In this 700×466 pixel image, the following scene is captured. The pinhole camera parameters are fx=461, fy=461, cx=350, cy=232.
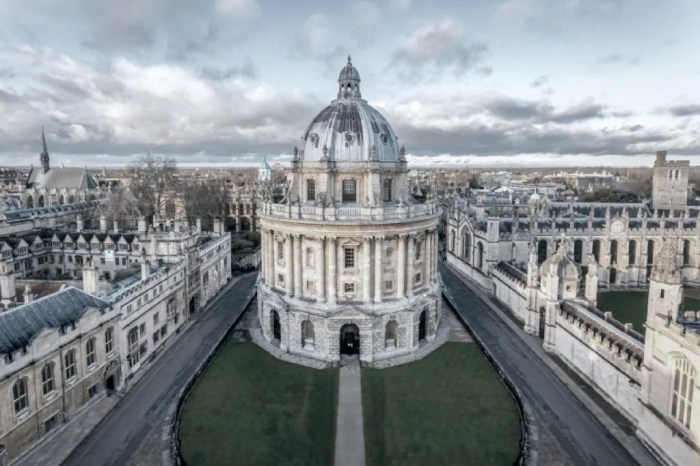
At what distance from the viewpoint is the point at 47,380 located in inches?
1070

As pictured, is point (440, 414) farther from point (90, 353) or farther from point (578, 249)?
point (578, 249)

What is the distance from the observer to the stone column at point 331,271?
37062mm

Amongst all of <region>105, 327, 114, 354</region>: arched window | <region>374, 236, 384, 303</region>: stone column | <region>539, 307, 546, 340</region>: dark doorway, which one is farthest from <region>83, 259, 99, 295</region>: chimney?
<region>539, 307, 546, 340</region>: dark doorway

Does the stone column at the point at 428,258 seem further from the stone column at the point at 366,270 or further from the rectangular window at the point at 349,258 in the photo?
the rectangular window at the point at 349,258

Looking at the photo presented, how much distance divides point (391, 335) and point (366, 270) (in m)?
6.43

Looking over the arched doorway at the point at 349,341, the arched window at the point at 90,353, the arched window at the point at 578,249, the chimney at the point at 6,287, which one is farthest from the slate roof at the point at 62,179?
the arched window at the point at 578,249

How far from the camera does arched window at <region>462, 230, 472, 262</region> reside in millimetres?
63819

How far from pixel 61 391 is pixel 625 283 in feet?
205

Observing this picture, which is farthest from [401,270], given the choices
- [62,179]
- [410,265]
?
[62,179]

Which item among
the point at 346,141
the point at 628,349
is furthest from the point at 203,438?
the point at 628,349

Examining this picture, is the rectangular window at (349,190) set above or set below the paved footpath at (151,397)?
above

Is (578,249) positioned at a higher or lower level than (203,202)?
lower

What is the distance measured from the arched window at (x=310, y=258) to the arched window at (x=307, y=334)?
484 centimetres

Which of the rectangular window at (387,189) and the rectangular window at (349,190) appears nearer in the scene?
the rectangular window at (349,190)
